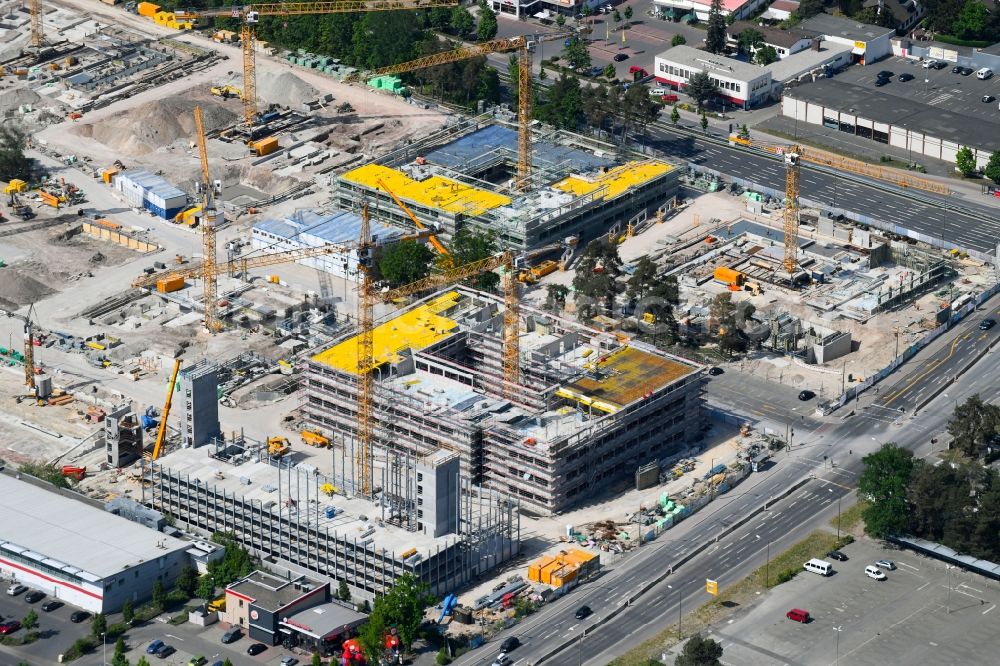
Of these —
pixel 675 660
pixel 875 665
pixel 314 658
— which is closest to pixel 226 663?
pixel 314 658

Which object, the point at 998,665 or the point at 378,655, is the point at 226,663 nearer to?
the point at 378,655

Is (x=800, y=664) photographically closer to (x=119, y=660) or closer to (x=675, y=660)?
(x=675, y=660)

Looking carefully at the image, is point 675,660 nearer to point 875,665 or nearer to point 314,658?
point 875,665

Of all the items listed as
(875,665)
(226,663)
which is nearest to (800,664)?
(875,665)

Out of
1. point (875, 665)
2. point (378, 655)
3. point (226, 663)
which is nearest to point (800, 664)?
point (875, 665)
